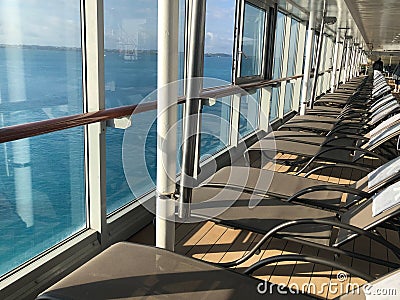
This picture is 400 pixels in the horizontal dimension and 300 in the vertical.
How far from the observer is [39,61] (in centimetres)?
186

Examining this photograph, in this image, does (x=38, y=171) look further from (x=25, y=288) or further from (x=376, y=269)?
(x=376, y=269)

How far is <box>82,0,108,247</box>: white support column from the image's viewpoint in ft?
7.03

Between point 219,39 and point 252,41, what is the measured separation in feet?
3.63

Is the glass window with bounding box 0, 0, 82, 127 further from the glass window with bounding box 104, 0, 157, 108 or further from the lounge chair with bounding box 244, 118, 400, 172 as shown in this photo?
the lounge chair with bounding box 244, 118, 400, 172

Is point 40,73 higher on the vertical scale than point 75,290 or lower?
higher

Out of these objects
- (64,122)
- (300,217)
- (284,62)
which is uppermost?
(284,62)

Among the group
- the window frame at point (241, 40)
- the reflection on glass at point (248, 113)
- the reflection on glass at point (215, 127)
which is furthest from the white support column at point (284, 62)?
the reflection on glass at point (215, 127)

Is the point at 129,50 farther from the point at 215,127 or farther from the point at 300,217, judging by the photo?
the point at 215,127

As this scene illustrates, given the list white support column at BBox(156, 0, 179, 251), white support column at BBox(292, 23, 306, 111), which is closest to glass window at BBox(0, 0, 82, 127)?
white support column at BBox(156, 0, 179, 251)

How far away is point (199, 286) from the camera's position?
5.04ft

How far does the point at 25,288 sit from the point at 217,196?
1206 mm

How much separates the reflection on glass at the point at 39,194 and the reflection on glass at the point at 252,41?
2.87m

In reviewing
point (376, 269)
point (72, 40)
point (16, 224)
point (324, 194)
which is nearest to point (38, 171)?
point (16, 224)

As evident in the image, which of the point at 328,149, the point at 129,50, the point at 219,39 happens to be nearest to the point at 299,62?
the point at 219,39
